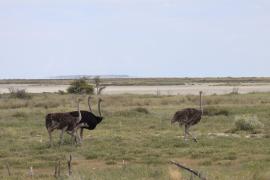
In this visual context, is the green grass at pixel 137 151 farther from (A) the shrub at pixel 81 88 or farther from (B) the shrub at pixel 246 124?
(A) the shrub at pixel 81 88

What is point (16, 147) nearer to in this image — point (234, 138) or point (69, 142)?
point (69, 142)

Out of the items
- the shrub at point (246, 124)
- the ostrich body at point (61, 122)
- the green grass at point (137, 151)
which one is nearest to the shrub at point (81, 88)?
A: the green grass at point (137, 151)

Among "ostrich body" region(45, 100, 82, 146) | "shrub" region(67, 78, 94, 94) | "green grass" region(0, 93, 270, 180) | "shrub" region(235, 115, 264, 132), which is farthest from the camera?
"shrub" region(67, 78, 94, 94)

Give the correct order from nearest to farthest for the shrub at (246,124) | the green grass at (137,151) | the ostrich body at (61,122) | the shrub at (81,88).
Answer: the green grass at (137,151)
the ostrich body at (61,122)
the shrub at (246,124)
the shrub at (81,88)

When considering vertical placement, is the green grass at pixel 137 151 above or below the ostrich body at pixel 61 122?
below

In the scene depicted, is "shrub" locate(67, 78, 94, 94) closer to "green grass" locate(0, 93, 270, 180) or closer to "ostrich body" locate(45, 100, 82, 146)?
"green grass" locate(0, 93, 270, 180)

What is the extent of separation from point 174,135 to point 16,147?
5.68 metres

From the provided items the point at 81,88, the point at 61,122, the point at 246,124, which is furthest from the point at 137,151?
the point at 81,88

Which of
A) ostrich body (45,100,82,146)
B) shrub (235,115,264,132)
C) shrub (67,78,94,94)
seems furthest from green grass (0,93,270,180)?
shrub (67,78,94,94)

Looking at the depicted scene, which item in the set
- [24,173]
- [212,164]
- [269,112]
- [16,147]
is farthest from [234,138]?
[269,112]

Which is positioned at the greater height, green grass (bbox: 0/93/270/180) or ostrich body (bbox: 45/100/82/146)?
ostrich body (bbox: 45/100/82/146)

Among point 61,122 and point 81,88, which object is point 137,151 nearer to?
point 61,122

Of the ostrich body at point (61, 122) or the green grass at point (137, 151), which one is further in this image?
the ostrich body at point (61, 122)

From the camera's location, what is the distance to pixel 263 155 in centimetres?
1602
